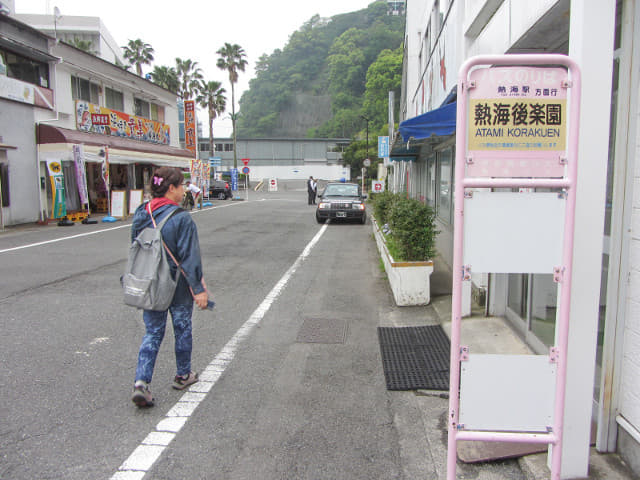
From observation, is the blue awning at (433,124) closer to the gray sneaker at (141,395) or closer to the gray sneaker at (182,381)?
the gray sneaker at (182,381)

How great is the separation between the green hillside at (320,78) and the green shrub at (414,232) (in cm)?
8705

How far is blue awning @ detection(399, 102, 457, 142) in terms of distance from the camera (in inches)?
263

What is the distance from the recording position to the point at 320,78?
449 feet

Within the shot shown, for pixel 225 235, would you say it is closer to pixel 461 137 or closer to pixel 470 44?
pixel 470 44

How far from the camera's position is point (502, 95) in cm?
249

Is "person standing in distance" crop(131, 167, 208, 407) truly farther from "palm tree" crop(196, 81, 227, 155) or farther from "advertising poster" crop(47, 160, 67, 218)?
"palm tree" crop(196, 81, 227, 155)

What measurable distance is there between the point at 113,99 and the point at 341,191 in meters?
14.0

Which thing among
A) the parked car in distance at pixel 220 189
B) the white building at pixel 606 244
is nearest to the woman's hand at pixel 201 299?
the white building at pixel 606 244

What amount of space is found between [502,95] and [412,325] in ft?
13.0

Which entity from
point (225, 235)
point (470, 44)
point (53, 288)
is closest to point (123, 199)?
point (225, 235)

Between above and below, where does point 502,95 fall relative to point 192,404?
above

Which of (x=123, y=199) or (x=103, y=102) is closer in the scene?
(x=123, y=199)

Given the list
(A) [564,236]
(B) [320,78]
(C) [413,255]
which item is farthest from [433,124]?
(B) [320,78]

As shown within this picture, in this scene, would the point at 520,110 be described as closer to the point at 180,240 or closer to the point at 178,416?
the point at 180,240
